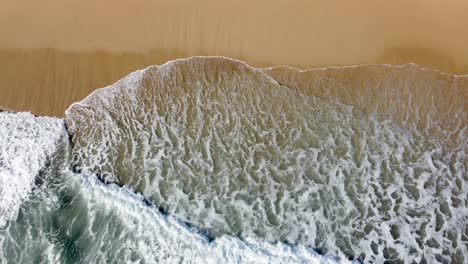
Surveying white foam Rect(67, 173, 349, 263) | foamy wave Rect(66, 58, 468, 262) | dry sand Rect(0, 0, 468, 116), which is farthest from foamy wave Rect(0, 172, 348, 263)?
dry sand Rect(0, 0, 468, 116)

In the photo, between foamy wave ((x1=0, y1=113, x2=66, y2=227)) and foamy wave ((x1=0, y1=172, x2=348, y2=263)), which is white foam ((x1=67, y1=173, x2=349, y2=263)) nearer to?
foamy wave ((x1=0, y1=172, x2=348, y2=263))

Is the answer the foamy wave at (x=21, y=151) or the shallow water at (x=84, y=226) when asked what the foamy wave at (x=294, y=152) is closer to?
the shallow water at (x=84, y=226)

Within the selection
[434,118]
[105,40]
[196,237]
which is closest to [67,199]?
[196,237]

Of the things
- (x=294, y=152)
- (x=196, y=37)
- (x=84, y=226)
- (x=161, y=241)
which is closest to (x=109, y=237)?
(x=84, y=226)

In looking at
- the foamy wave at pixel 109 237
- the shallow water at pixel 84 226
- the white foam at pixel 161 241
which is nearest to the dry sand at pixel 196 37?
the shallow water at pixel 84 226

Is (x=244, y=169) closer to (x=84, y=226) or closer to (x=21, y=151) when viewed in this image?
(x=84, y=226)

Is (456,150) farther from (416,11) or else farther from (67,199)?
(67,199)

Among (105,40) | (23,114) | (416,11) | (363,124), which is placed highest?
(416,11)
